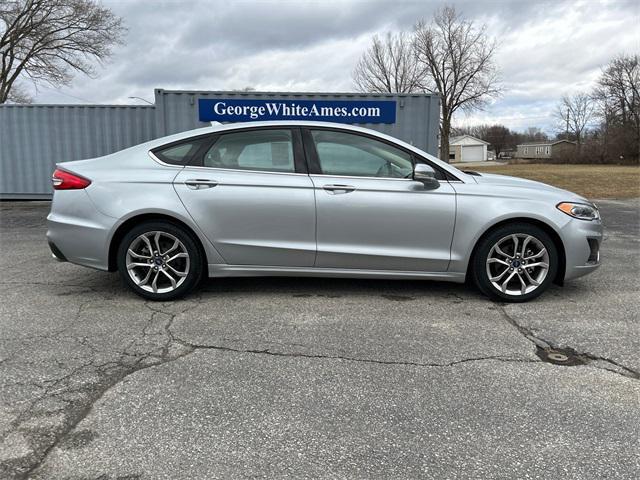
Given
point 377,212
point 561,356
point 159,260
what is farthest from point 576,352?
point 159,260

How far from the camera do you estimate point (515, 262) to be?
4543 millimetres

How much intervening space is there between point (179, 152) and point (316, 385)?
8.58 feet

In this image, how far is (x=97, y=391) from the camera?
2.90 m

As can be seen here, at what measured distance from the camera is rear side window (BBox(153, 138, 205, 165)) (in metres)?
4.58

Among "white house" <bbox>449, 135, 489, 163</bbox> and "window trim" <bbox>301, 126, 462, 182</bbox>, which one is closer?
"window trim" <bbox>301, 126, 462, 182</bbox>

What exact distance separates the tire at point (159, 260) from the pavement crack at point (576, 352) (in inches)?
107

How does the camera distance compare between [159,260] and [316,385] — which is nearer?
[316,385]

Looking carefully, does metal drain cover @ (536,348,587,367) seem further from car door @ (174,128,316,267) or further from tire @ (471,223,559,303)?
car door @ (174,128,316,267)

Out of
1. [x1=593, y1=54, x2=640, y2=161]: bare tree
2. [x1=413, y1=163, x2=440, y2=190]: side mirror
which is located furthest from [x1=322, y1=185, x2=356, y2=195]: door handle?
[x1=593, y1=54, x2=640, y2=161]: bare tree

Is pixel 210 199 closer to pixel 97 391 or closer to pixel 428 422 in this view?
pixel 97 391

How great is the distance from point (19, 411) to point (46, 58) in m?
34.3

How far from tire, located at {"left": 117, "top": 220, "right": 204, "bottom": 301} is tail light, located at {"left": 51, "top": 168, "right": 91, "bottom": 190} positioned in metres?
0.59

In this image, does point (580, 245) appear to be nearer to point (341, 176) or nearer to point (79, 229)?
point (341, 176)

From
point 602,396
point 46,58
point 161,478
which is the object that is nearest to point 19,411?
point 161,478
